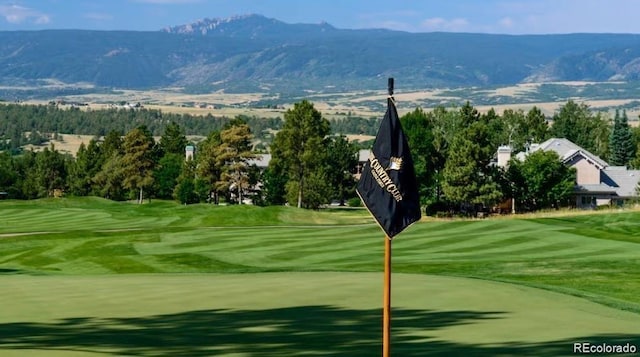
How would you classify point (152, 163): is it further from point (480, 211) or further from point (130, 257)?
point (130, 257)

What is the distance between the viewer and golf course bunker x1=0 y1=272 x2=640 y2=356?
52.6 feet

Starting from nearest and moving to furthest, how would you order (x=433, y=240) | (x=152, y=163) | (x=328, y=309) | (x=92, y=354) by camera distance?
(x=92, y=354) → (x=328, y=309) → (x=433, y=240) → (x=152, y=163)

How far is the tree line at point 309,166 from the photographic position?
84438 mm

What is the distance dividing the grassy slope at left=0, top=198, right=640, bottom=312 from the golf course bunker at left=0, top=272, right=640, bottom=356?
412 centimetres

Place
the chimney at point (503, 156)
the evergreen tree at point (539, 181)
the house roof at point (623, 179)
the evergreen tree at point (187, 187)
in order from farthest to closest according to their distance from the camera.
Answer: the evergreen tree at point (187, 187) < the house roof at point (623, 179) < the chimney at point (503, 156) < the evergreen tree at point (539, 181)

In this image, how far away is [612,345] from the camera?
16.0 metres

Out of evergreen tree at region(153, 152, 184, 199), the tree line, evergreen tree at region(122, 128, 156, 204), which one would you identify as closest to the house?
the tree line

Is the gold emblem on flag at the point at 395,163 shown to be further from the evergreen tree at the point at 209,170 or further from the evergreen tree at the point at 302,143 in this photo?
the evergreen tree at the point at 209,170

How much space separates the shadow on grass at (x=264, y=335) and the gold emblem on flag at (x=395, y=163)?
16.6ft

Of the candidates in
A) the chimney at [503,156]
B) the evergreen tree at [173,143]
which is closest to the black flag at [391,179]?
the chimney at [503,156]

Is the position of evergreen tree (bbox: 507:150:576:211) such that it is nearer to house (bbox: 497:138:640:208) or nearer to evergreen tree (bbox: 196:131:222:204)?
house (bbox: 497:138:640:208)

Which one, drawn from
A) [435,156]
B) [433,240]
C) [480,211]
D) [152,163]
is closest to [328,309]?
[433,240]

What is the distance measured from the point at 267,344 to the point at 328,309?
3.71 metres

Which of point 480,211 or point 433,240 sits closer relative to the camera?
point 433,240
